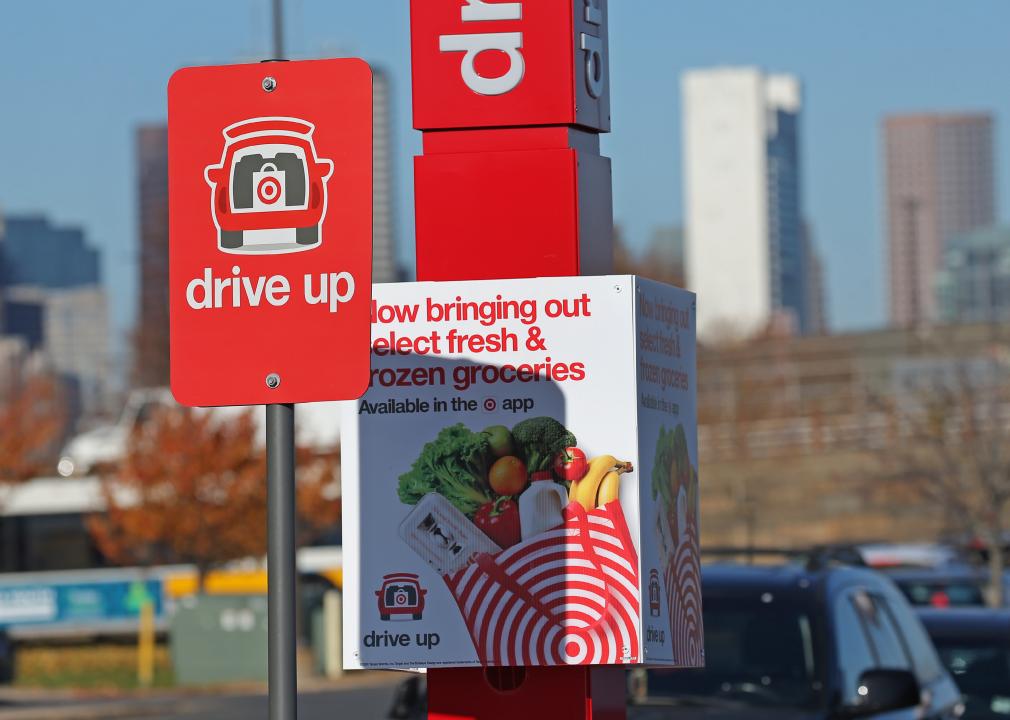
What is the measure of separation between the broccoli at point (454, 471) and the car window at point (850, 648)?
11.1 ft

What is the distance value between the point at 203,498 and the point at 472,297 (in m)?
33.7

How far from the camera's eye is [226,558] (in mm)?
37438

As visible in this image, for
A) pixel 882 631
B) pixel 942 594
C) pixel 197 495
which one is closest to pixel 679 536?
pixel 882 631

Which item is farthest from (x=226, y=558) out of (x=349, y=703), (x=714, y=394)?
(x=714, y=394)

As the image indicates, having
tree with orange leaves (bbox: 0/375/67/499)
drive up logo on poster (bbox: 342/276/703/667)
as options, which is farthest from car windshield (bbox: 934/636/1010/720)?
tree with orange leaves (bbox: 0/375/67/499)

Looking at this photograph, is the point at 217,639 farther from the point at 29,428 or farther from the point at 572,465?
the point at 572,465

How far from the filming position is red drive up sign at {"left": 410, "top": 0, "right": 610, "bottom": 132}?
5332 millimetres

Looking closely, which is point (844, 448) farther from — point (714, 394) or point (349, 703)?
point (349, 703)

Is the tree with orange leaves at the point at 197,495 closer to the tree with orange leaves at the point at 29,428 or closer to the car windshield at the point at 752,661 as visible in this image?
the tree with orange leaves at the point at 29,428

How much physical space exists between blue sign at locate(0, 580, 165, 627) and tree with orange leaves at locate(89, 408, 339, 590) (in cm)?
102

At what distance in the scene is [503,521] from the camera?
16.5 feet

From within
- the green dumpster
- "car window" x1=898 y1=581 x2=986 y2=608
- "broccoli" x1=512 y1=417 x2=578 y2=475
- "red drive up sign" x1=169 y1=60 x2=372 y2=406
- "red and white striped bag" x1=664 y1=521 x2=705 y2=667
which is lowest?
the green dumpster

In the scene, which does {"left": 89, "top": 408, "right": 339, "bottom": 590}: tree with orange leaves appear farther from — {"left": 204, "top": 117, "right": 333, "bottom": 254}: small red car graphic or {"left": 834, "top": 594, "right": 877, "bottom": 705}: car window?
{"left": 204, "top": 117, "right": 333, "bottom": 254}: small red car graphic

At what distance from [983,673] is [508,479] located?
7374 millimetres
